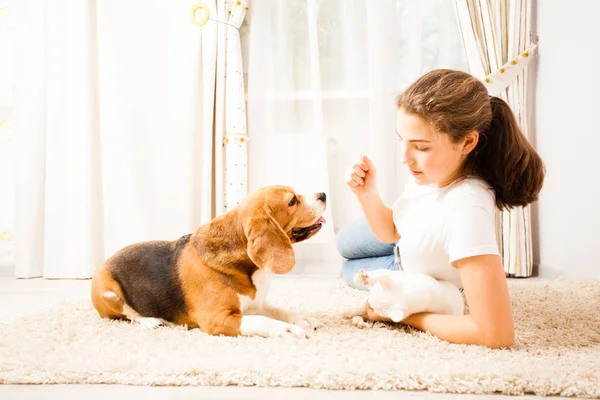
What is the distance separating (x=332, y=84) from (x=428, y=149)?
2039 mm

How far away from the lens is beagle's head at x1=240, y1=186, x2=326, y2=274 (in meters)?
1.63

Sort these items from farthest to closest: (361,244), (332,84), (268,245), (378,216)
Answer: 1. (332,84)
2. (361,244)
3. (378,216)
4. (268,245)

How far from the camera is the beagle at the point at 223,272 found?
5.47 feet

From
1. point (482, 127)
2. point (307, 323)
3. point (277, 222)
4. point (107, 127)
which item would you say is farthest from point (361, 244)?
point (107, 127)

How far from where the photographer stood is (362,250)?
276 cm

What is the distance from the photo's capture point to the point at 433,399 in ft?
4.11

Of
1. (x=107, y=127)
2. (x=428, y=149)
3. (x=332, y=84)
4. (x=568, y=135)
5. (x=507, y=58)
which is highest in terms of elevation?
(x=507, y=58)

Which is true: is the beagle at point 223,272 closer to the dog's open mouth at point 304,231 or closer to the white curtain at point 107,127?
the dog's open mouth at point 304,231

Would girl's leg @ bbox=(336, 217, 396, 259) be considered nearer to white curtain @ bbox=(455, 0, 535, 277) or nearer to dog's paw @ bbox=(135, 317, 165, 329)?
white curtain @ bbox=(455, 0, 535, 277)

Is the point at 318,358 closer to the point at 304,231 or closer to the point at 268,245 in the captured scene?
the point at 268,245

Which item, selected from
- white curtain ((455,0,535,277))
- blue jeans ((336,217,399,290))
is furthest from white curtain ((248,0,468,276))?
blue jeans ((336,217,399,290))

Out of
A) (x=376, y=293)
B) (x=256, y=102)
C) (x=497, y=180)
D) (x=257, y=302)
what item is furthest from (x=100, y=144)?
(x=497, y=180)

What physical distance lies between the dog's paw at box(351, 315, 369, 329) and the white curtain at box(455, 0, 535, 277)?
1.80 meters

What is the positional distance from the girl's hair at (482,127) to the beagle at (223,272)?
517 millimetres
